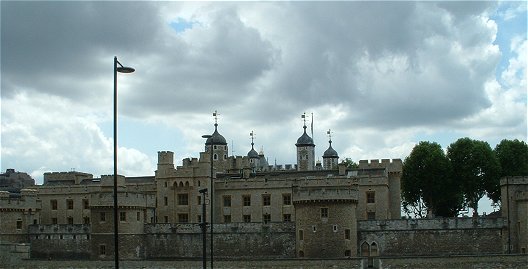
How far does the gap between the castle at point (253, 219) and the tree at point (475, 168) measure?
30.2 feet

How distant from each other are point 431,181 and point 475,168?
185 inches

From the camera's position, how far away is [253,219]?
7375 cm

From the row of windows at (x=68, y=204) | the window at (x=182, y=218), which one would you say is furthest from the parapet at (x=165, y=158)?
the row of windows at (x=68, y=204)

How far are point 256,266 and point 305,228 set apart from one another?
599 centimetres

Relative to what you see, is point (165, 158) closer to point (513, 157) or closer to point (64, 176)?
point (64, 176)

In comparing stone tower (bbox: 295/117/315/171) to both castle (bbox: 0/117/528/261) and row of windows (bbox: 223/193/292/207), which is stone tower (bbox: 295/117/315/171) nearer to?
castle (bbox: 0/117/528/261)

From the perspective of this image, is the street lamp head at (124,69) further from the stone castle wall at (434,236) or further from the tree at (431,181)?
the tree at (431,181)

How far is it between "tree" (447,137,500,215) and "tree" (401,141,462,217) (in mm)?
1056

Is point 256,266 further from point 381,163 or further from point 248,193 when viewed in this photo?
point 381,163

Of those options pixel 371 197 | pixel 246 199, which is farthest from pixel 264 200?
pixel 371 197

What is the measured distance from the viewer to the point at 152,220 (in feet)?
234

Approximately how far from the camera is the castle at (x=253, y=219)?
6044 cm

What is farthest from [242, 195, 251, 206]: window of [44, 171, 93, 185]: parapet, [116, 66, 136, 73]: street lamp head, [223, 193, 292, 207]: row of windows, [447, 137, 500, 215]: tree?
[116, 66, 136, 73]: street lamp head

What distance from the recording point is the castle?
6044 centimetres
